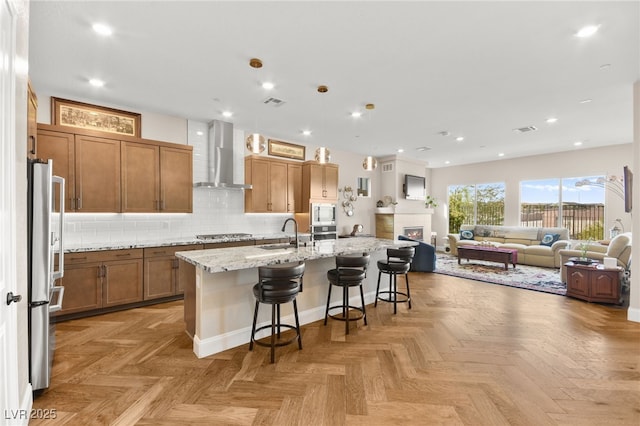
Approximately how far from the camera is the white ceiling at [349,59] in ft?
7.70

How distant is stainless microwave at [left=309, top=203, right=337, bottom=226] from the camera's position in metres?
6.25

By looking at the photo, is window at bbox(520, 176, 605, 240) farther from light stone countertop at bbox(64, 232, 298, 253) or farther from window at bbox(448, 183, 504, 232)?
light stone countertop at bbox(64, 232, 298, 253)

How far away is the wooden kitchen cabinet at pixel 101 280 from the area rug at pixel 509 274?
5.58 metres

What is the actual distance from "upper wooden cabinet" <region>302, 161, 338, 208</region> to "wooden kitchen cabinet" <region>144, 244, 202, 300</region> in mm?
2629

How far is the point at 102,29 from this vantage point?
2.54 meters

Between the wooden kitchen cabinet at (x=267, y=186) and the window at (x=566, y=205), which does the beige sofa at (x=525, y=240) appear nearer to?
the window at (x=566, y=205)

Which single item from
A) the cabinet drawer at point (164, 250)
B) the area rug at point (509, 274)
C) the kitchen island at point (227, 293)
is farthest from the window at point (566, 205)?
the cabinet drawer at point (164, 250)

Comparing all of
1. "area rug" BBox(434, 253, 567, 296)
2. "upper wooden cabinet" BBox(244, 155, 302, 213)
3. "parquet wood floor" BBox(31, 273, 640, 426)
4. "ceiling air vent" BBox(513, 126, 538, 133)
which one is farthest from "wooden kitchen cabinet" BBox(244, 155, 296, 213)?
"ceiling air vent" BBox(513, 126, 538, 133)

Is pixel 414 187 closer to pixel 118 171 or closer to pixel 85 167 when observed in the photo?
pixel 118 171

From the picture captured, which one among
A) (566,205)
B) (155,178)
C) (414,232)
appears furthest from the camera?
(414,232)

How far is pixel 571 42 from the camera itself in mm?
2725

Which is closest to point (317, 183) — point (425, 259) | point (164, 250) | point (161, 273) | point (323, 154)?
point (323, 154)

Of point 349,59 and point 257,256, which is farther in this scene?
point 349,59

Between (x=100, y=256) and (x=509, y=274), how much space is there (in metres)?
7.17
